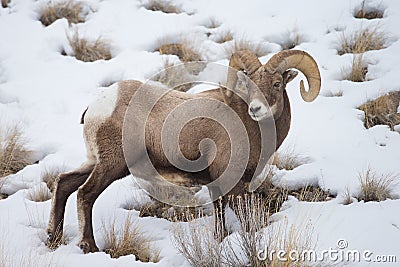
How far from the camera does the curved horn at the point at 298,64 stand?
4.77 meters

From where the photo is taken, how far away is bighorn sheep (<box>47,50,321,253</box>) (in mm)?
4777

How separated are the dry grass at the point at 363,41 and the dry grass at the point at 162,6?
10.5ft

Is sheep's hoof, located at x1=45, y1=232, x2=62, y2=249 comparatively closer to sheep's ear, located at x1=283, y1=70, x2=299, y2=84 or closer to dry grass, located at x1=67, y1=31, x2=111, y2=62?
sheep's ear, located at x1=283, y1=70, x2=299, y2=84

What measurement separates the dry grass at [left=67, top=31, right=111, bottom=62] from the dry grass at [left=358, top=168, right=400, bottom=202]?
4924 millimetres

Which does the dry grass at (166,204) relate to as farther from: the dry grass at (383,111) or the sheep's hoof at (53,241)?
the dry grass at (383,111)

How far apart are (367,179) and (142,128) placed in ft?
7.57

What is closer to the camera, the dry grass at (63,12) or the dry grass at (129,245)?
the dry grass at (129,245)

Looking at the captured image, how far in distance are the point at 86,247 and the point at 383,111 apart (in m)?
4.14

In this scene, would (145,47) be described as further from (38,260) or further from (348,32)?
(38,260)

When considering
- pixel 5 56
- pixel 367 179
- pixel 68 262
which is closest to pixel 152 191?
pixel 68 262

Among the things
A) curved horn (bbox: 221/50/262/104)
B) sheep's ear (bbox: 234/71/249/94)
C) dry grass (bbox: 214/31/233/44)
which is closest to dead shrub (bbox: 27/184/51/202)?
curved horn (bbox: 221/50/262/104)

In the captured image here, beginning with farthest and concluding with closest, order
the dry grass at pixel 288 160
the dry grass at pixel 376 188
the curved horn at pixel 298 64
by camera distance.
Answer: the dry grass at pixel 288 160 < the dry grass at pixel 376 188 < the curved horn at pixel 298 64

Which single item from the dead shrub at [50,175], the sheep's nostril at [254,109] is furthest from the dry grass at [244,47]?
the sheep's nostril at [254,109]

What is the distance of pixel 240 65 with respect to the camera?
16.1 ft
